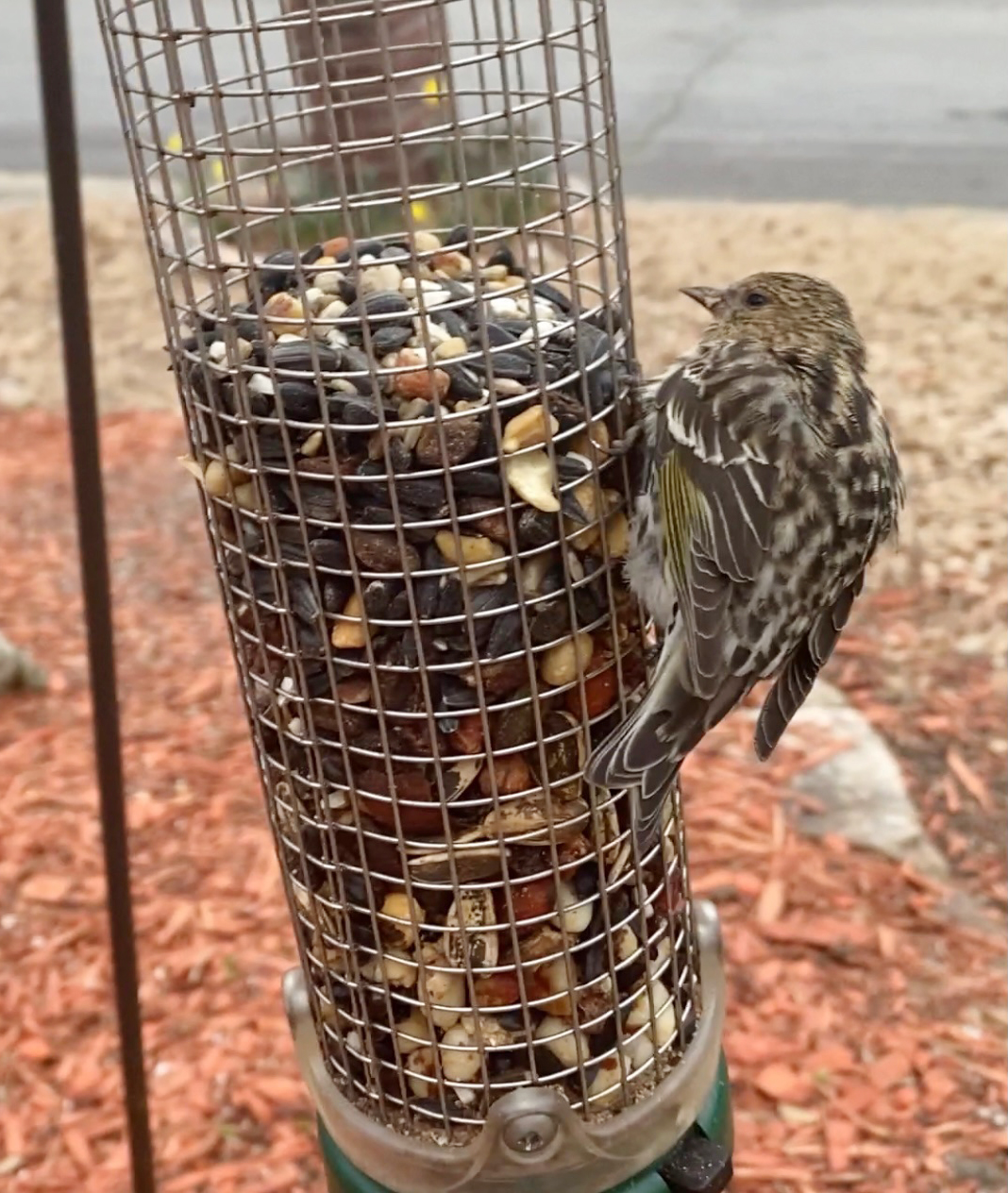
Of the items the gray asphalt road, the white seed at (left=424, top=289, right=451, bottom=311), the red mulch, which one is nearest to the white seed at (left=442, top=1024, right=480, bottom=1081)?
the white seed at (left=424, top=289, right=451, bottom=311)

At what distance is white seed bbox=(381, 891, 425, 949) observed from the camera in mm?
1931

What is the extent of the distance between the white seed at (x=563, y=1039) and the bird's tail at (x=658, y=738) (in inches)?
10.2

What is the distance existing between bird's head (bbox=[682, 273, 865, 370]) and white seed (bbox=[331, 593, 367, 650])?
0.75m

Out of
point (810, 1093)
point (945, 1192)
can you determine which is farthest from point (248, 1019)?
point (945, 1192)

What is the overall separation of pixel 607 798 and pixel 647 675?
181 mm

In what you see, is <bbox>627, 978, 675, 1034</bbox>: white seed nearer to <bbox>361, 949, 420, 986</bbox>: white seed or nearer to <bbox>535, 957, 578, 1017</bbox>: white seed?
<bbox>535, 957, 578, 1017</bbox>: white seed

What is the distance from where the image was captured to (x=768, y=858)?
154 inches

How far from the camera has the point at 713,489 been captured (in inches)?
77.9

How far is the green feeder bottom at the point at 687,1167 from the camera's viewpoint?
1939mm

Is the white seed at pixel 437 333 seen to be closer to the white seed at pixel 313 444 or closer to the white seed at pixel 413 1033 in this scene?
the white seed at pixel 313 444

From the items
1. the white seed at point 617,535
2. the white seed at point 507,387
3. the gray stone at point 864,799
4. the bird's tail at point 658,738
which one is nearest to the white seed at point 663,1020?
the bird's tail at point 658,738

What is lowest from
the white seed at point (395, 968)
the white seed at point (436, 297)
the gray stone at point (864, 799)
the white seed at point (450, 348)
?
the gray stone at point (864, 799)

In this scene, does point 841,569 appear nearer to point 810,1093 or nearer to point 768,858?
point 810,1093

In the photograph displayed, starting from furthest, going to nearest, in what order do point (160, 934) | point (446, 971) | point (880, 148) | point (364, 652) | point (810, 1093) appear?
point (880, 148) → point (160, 934) → point (810, 1093) → point (446, 971) → point (364, 652)
